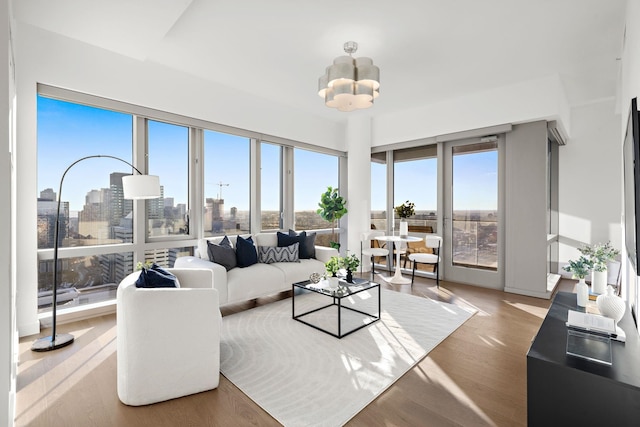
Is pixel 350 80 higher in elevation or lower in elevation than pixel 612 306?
higher

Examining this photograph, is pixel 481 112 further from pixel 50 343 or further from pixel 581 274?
pixel 50 343

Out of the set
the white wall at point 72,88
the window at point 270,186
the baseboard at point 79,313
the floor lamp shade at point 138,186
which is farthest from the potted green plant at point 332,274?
the white wall at point 72,88

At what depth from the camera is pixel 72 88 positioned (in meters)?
3.29

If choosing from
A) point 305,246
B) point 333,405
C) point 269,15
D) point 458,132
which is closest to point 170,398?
point 333,405

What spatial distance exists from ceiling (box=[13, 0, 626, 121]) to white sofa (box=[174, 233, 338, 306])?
7.59 ft

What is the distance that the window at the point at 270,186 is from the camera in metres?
5.30

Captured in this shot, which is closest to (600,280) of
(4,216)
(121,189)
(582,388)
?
(582,388)

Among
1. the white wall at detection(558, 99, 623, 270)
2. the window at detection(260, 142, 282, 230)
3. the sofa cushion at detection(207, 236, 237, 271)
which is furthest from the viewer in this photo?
the window at detection(260, 142, 282, 230)

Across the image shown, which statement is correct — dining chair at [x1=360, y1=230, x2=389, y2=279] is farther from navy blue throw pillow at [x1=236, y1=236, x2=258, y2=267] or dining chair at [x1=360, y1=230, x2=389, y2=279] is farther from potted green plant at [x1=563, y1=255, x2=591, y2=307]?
potted green plant at [x1=563, y1=255, x2=591, y2=307]

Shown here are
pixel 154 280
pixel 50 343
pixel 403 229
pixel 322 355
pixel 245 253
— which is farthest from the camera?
pixel 403 229

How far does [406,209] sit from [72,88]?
512 cm

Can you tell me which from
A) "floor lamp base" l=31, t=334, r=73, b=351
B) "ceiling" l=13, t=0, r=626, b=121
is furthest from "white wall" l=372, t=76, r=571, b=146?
"floor lamp base" l=31, t=334, r=73, b=351

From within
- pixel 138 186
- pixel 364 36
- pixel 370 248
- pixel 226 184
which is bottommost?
pixel 370 248

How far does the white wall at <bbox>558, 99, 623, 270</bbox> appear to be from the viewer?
200 inches
